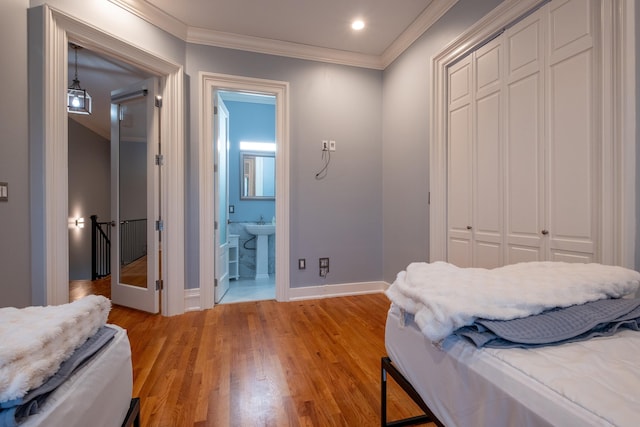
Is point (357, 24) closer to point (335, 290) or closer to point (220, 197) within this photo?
point (220, 197)

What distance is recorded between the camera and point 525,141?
1.89 m

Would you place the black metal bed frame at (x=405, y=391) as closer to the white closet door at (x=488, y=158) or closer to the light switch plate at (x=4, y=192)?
the white closet door at (x=488, y=158)

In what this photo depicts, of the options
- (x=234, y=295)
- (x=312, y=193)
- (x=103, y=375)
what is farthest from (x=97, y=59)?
(x=103, y=375)

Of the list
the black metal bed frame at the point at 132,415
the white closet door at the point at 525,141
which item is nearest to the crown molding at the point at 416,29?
the white closet door at the point at 525,141

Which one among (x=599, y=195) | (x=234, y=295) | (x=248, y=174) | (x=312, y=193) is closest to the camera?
(x=599, y=195)

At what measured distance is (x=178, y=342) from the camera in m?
2.25

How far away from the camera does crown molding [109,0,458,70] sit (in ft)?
8.34

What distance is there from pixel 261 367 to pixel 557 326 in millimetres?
1663

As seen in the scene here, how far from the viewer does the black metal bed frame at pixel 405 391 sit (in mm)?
908

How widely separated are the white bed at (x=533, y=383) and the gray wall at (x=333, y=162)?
245cm

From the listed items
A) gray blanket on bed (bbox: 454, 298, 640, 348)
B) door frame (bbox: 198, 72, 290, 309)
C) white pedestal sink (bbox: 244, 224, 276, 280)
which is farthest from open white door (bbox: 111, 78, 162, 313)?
gray blanket on bed (bbox: 454, 298, 640, 348)

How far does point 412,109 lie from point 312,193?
1.39 meters

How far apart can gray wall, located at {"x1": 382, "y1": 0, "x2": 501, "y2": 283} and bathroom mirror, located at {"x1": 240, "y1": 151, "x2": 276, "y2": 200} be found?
219 cm

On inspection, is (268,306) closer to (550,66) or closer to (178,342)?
(178,342)
